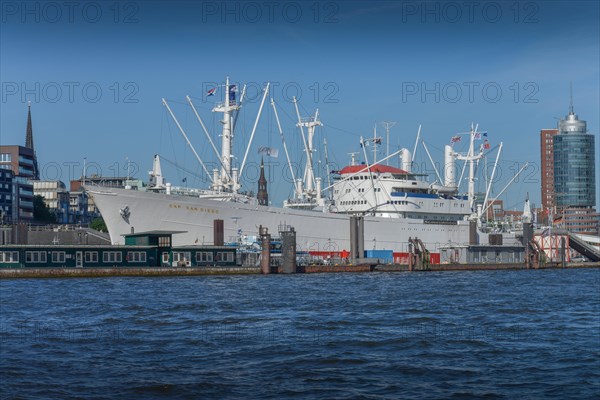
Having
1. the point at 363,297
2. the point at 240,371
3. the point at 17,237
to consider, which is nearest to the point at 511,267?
the point at 17,237

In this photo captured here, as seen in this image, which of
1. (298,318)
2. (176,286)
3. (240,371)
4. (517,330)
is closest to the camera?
(240,371)

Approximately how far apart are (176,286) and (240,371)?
35.0m

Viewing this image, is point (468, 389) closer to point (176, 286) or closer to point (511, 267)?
point (176, 286)

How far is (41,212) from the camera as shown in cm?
15300

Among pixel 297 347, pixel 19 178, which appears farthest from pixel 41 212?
pixel 297 347

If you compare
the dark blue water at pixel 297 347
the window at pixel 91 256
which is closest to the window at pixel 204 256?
the window at pixel 91 256

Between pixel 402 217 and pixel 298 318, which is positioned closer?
pixel 298 318

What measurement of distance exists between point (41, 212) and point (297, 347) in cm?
13274

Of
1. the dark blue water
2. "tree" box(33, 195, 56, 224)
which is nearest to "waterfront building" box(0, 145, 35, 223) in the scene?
"tree" box(33, 195, 56, 224)

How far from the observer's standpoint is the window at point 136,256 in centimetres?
7612

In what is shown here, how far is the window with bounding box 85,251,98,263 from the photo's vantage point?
7462 cm

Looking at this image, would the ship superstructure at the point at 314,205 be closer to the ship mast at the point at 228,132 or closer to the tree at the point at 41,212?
the ship mast at the point at 228,132

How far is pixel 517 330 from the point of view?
1271 inches

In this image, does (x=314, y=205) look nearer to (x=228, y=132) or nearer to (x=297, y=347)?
(x=228, y=132)
